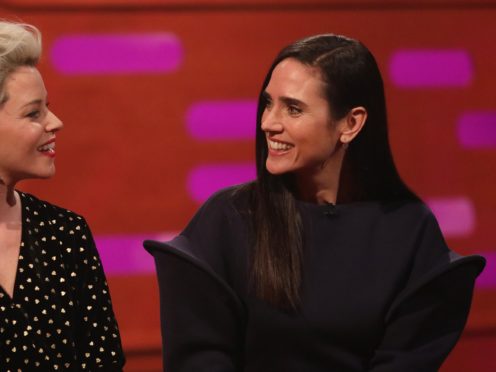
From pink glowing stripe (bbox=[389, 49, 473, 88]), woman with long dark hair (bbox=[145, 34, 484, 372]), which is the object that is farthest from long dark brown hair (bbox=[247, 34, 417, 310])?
pink glowing stripe (bbox=[389, 49, 473, 88])

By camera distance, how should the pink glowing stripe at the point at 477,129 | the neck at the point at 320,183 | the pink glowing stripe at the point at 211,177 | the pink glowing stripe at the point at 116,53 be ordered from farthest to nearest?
the pink glowing stripe at the point at 477,129 → the pink glowing stripe at the point at 211,177 → the pink glowing stripe at the point at 116,53 → the neck at the point at 320,183

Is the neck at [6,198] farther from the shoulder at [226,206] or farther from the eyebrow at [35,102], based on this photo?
the shoulder at [226,206]

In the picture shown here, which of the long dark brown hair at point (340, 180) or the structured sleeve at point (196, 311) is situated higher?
the long dark brown hair at point (340, 180)

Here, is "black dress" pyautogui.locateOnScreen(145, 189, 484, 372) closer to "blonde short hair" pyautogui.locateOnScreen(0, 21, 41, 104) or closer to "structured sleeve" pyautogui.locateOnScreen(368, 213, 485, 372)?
"structured sleeve" pyautogui.locateOnScreen(368, 213, 485, 372)

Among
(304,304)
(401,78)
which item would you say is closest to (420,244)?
(304,304)

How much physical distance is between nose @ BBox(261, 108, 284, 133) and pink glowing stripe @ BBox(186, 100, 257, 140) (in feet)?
3.82

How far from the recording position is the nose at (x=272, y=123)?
82.7 inches

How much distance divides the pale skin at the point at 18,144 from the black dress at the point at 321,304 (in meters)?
0.33

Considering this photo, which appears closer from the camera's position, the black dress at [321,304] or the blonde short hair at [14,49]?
the blonde short hair at [14,49]

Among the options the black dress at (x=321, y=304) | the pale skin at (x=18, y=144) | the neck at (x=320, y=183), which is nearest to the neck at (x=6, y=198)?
the pale skin at (x=18, y=144)

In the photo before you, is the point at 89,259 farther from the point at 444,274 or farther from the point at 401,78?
the point at 401,78

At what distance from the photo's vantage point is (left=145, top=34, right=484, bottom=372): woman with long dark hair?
209 cm

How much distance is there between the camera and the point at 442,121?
3.43 metres

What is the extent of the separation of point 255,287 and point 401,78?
1.52m
